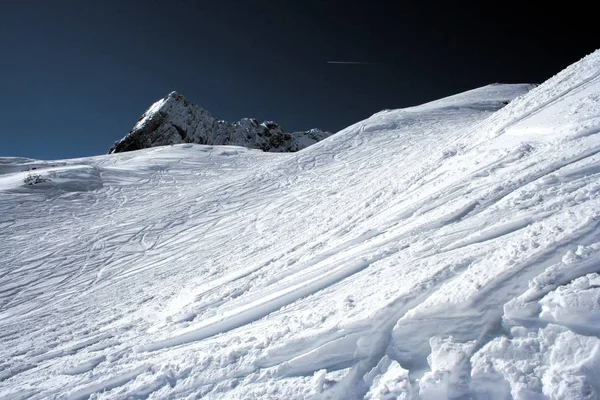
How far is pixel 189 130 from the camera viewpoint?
81.8 metres

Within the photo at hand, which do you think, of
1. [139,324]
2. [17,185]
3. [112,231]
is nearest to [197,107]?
[17,185]

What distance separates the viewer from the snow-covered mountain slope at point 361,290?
2.20m

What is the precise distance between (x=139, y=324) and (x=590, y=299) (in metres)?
5.67

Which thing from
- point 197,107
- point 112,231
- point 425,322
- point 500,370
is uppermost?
point 197,107

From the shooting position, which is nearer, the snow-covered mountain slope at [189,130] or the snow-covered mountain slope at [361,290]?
the snow-covered mountain slope at [361,290]

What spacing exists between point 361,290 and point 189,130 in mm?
85886

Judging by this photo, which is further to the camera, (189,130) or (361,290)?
(189,130)

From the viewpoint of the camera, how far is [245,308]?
4352 mm

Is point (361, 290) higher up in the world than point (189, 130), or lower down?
lower down

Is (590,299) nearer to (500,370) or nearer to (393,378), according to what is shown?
(500,370)

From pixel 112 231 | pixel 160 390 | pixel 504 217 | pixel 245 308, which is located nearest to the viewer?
pixel 160 390

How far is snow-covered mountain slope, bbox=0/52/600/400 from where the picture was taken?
2199 mm

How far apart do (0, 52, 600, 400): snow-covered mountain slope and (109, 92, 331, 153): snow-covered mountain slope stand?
218ft

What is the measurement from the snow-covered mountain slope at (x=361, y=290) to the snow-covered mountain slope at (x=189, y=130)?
66.5m
